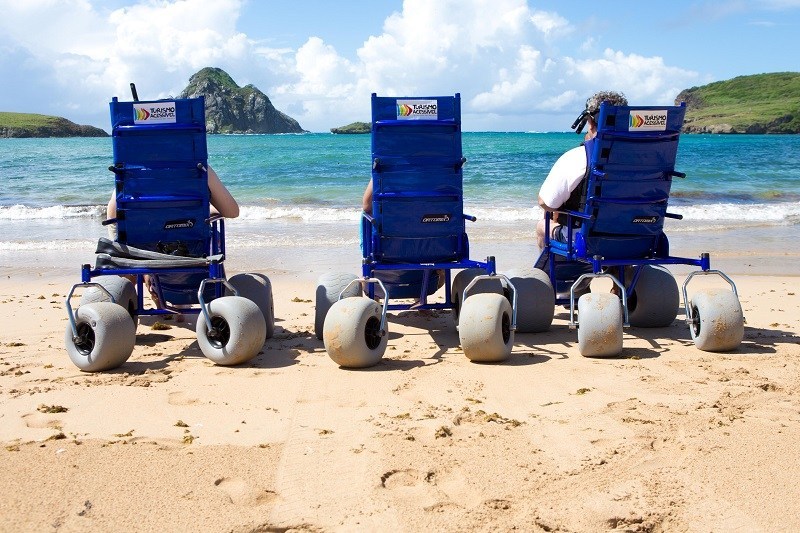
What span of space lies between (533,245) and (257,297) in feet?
21.9

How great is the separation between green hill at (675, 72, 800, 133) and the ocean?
56761 mm

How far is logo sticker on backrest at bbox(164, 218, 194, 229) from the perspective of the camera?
636cm

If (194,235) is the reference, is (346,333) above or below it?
below

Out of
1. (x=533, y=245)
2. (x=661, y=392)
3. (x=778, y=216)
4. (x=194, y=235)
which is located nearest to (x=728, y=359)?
(x=661, y=392)

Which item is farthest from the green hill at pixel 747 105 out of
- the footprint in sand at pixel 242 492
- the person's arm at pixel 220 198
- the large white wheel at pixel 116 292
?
the footprint in sand at pixel 242 492

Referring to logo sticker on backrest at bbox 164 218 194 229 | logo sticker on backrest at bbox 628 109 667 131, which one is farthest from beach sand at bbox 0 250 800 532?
logo sticker on backrest at bbox 628 109 667 131

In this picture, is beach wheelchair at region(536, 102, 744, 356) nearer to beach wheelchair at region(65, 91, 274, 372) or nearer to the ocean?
beach wheelchair at region(65, 91, 274, 372)

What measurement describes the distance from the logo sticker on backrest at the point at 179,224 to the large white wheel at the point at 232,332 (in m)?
1.01

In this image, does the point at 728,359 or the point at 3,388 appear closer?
the point at 3,388

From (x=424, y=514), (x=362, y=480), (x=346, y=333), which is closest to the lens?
(x=424, y=514)

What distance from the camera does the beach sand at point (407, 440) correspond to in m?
3.34

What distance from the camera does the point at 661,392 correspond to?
490 centimetres

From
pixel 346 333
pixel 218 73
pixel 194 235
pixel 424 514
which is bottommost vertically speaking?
pixel 424 514

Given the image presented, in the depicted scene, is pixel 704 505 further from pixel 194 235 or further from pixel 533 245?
pixel 533 245
